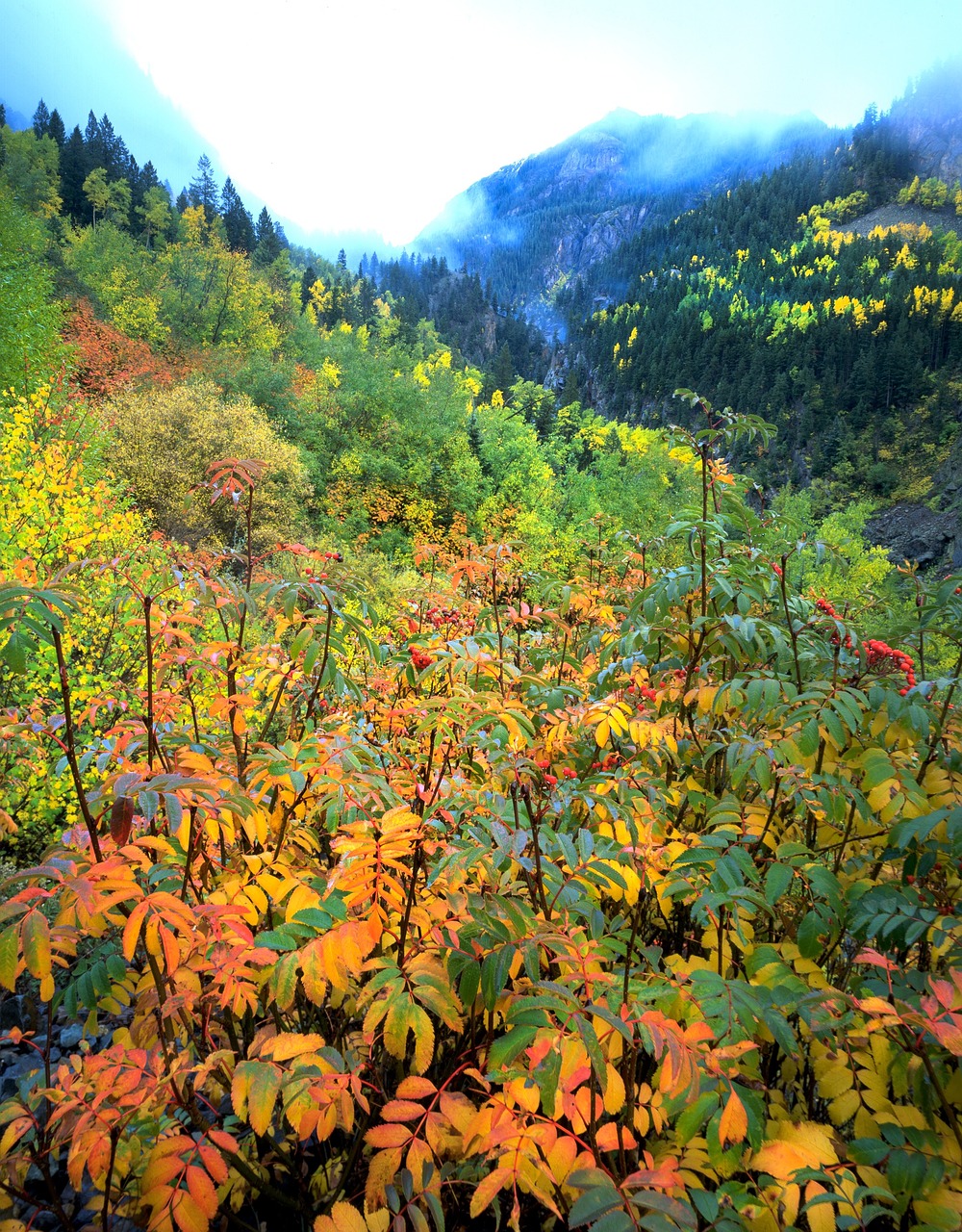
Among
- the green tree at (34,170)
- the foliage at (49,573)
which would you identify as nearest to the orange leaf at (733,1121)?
the foliage at (49,573)

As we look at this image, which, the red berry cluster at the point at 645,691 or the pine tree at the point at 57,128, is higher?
the pine tree at the point at 57,128

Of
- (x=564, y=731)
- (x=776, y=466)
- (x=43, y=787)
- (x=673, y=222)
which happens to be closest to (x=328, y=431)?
(x=43, y=787)

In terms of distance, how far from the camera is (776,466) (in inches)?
3214

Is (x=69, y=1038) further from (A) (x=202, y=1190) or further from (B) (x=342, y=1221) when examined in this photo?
(B) (x=342, y=1221)

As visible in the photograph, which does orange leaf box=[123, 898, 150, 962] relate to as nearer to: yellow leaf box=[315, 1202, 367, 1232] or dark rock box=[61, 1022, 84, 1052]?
yellow leaf box=[315, 1202, 367, 1232]

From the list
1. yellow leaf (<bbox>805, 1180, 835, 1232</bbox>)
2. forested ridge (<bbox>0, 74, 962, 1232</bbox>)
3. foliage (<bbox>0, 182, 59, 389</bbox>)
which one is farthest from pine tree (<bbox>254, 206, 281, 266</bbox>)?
yellow leaf (<bbox>805, 1180, 835, 1232</bbox>)

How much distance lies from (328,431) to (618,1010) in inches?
1360

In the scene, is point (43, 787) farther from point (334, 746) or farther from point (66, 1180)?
point (334, 746)

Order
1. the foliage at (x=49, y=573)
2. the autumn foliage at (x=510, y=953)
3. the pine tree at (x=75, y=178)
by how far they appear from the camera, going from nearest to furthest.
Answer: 1. the autumn foliage at (x=510, y=953)
2. the foliage at (x=49, y=573)
3. the pine tree at (x=75, y=178)

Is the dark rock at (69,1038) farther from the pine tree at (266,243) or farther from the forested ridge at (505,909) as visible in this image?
the pine tree at (266,243)

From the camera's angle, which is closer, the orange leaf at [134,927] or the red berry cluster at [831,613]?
the orange leaf at [134,927]

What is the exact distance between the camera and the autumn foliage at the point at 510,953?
1600mm

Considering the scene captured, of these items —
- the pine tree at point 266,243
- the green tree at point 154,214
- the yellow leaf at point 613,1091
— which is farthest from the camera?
the pine tree at point 266,243

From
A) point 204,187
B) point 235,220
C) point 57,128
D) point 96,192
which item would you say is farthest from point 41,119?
point 235,220
